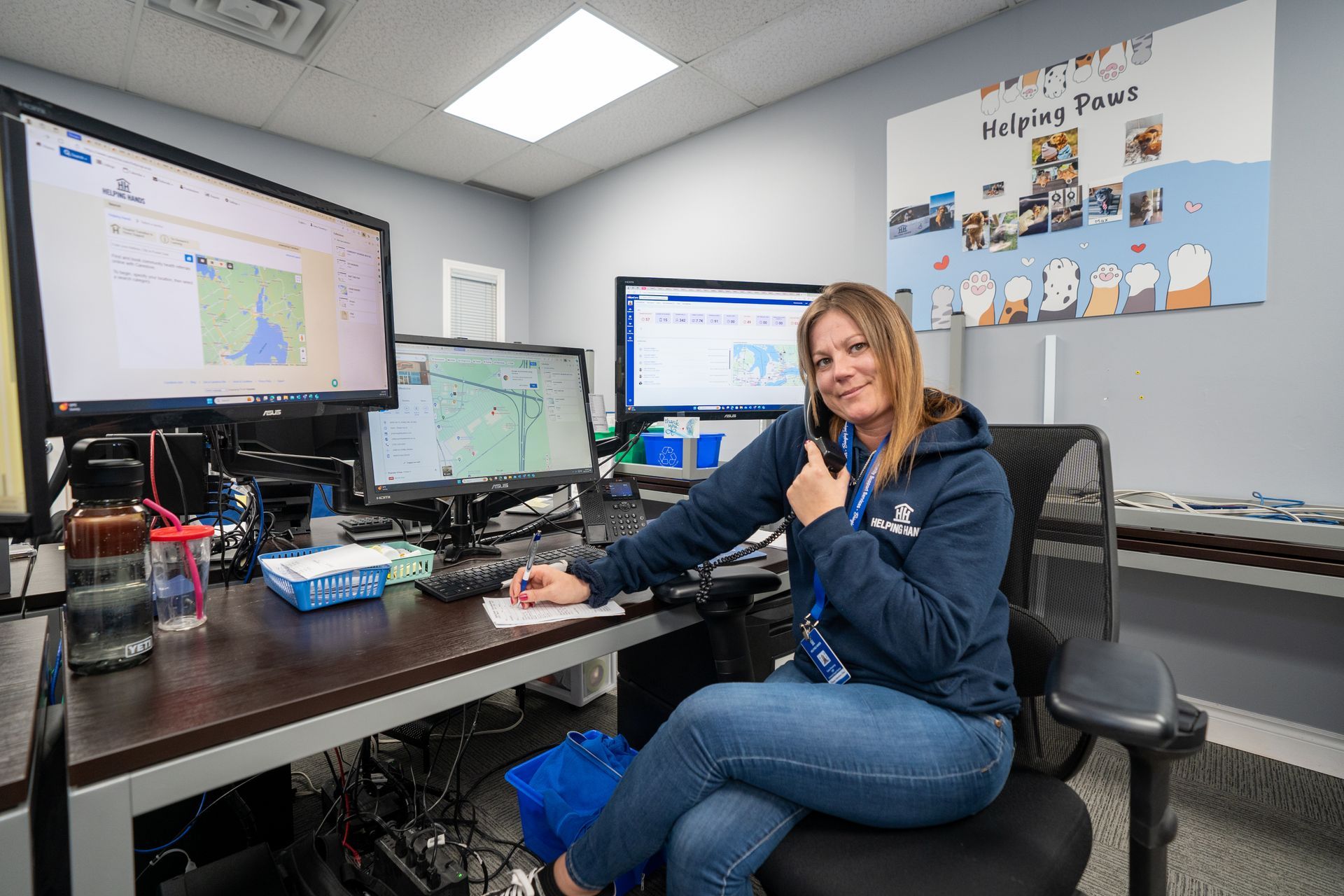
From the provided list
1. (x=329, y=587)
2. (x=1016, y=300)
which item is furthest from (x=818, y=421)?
(x=1016, y=300)

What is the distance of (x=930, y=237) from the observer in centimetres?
264

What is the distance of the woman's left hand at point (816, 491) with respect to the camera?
102 cm

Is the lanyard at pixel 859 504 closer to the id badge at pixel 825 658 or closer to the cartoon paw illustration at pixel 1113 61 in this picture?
the id badge at pixel 825 658

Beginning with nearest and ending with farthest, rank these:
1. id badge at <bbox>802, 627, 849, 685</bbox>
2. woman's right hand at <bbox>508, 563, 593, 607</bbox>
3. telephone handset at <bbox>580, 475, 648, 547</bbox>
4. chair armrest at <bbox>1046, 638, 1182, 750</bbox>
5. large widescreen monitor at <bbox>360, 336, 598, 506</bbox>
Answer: chair armrest at <bbox>1046, 638, 1182, 750</bbox>, id badge at <bbox>802, 627, 849, 685</bbox>, woman's right hand at <bbox>508, 563, 593, 607</bbox>, large widescreen monitor at <bbox>360, 336, 598, 506</bbox>, telephone handset at <bbox>580, 475, 648, 547</bbox>

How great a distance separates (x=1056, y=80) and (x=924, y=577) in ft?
7.54

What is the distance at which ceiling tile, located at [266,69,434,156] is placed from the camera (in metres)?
3.09

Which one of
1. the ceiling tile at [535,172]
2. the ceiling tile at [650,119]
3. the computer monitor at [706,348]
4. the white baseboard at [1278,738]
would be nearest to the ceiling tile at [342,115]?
the ceiling tile at [535,172]

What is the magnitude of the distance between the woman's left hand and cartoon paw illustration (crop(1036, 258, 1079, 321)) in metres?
1.74

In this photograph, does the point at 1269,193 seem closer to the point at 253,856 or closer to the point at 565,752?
the point at 565,752

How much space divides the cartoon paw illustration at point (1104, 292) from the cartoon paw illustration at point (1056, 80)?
666 mm

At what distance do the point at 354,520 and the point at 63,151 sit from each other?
1345 millimetres

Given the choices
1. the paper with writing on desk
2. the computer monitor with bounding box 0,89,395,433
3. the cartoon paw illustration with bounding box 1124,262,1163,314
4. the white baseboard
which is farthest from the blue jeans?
the cartoon paw illustration with bounding box 1124,262,1163,314

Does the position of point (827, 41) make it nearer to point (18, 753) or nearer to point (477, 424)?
point (477, 424)

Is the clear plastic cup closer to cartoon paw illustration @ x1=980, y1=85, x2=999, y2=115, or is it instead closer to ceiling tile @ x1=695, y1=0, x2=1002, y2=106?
ceiling tile @ x1=695, y1=0, x2=1002, y2=106
